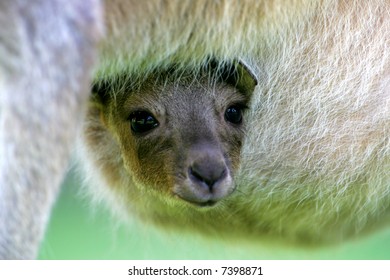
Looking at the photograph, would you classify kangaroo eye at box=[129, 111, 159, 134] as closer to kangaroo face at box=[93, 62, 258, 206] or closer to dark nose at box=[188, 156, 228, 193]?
kangaroo face at box=[93, 62, 258, 206]

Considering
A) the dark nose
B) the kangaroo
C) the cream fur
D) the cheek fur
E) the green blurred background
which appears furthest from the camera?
the green blurred background

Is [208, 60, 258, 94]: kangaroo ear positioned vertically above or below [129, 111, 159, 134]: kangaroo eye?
above

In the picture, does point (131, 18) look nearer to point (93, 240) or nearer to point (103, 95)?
point (103, 95)

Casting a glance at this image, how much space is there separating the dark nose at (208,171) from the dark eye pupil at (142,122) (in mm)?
206

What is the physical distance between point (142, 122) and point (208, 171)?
29 cm

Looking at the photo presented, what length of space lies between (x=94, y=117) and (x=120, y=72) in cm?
53

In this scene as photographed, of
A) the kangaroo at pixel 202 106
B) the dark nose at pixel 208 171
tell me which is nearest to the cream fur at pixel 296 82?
the kangaroo at pixel 202 106

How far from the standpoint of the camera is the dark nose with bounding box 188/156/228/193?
259 centimetres

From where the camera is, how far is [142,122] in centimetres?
276

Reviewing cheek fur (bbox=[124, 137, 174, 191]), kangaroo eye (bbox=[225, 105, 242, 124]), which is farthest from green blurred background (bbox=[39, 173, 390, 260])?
kangaroo eye (bbox=[225, 105, 242, 124])

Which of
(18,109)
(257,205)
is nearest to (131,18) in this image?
(18,109)

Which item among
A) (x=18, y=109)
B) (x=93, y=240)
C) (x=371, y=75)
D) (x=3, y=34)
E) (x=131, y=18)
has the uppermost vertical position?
(x=93, y=240)

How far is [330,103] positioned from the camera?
2732 millimetres

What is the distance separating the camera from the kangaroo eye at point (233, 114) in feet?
9.06
